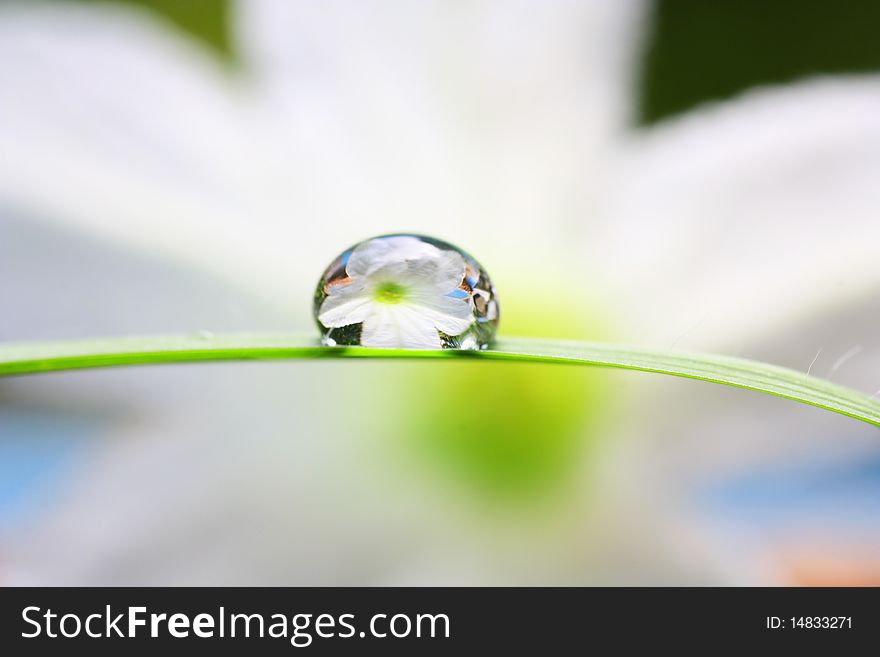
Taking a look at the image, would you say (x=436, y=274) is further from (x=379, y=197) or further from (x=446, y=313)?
(x=379, y=197)

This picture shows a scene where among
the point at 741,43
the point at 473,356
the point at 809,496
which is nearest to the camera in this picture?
the point at 473,356

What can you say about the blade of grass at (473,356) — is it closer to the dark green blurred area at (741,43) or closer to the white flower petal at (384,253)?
the white flower petal at (384,253)

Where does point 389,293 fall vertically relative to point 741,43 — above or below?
below

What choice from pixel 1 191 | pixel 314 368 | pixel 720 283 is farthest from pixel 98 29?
pixel 720 283

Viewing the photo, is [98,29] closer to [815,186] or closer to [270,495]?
[270,495]

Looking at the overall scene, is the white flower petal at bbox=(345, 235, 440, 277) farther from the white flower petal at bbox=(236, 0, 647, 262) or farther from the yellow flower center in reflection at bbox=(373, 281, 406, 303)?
the white flower petal at bbox=(236, 0, 647, 262)

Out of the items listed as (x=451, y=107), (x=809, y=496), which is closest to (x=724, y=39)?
(x=451, y=107)

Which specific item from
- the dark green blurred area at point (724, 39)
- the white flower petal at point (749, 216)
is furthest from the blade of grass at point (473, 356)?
the dark green blurred area at point (724, 39)
